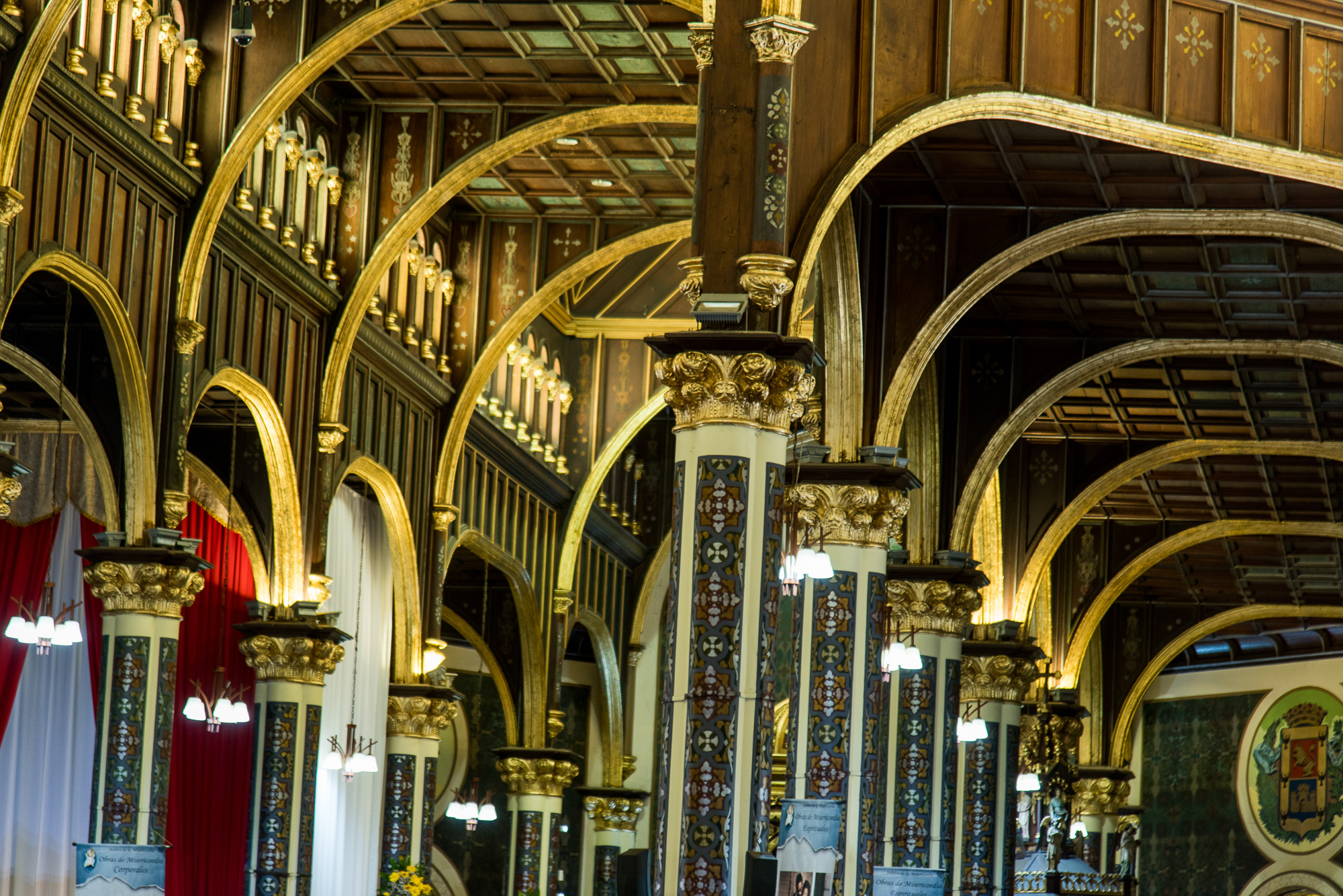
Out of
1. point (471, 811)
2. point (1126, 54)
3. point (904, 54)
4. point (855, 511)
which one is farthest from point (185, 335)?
point (471, 811)

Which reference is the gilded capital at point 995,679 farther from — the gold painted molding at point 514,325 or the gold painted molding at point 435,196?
the gold painted molding at point 435,196

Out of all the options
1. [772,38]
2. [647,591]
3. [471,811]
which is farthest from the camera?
[647,591]

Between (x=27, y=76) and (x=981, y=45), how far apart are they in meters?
7.93

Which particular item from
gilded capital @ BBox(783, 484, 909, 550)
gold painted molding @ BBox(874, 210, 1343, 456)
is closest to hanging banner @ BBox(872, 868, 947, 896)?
gilded capital @ BBox(783, 484, 909, 550)

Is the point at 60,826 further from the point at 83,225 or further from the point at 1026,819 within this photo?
the point at 1026,819

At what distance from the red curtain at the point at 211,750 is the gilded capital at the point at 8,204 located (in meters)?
8.77

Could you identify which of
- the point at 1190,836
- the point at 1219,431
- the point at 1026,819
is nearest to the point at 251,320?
the point at 1219,431

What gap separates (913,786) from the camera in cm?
2209

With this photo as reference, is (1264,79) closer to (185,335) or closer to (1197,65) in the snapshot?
(1197,65)

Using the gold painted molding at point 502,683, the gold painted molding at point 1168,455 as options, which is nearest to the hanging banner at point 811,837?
the gold painted molding at point 1168,455

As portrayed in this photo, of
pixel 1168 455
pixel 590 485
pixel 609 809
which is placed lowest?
pixel 609 809

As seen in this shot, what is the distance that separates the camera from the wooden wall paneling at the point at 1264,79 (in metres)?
18.9

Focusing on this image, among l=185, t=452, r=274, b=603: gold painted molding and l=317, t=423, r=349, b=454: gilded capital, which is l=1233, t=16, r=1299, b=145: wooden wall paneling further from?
l=185, t=452, r=274, b=603: gold painted molding

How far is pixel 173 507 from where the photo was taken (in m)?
19.9
